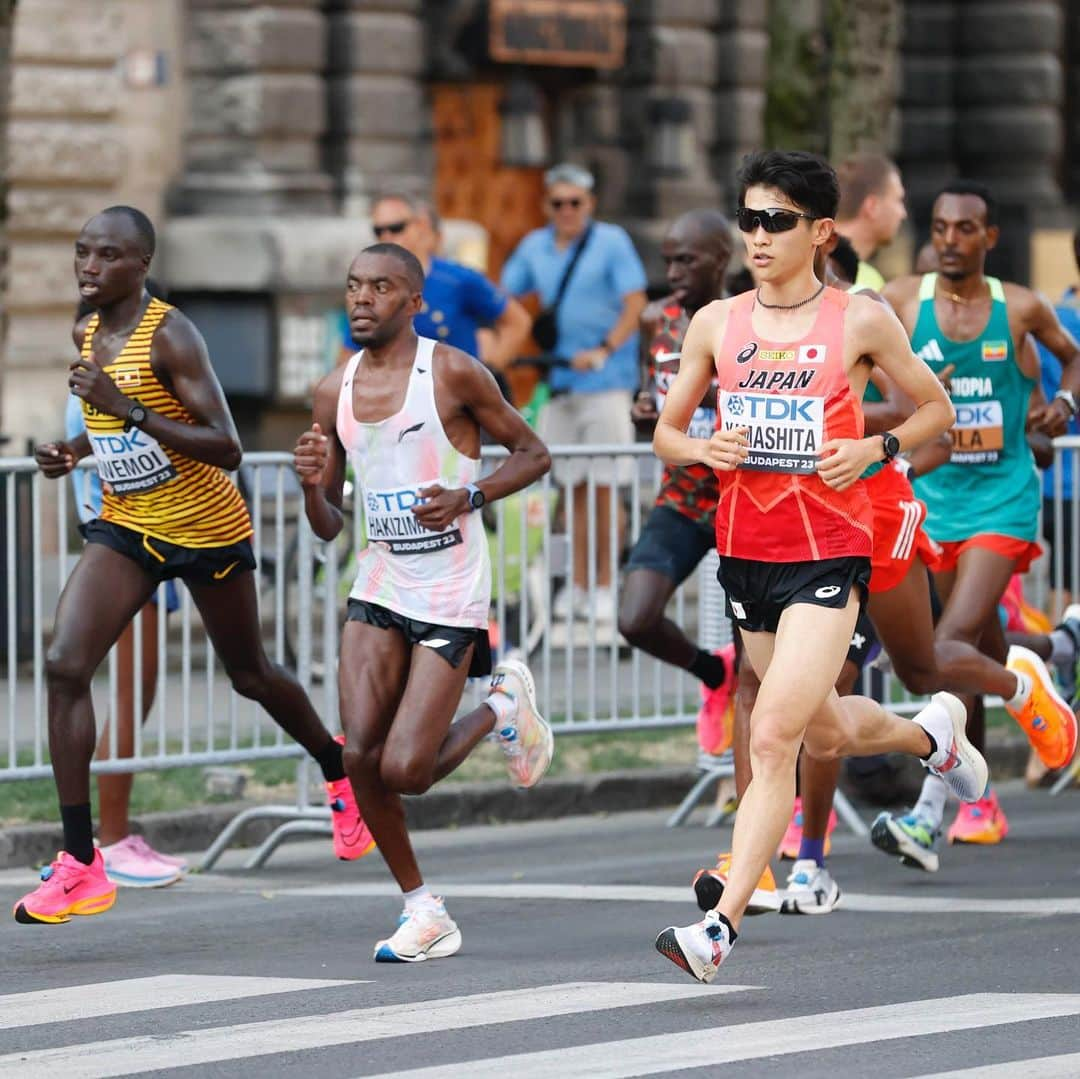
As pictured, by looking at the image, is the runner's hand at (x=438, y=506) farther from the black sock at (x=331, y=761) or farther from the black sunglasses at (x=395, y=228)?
the black sunglasses at (x=395, y=228)

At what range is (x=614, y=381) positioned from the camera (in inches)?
607

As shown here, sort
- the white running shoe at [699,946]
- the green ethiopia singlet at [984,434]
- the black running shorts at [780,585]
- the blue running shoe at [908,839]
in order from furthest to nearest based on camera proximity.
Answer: the green ethiopia singlet at [984,434], the blue running shoe at [908,839], the black running shorts at [780,585], the white running shoe at [699,946]

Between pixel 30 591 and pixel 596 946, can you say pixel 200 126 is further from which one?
pixel 596 946

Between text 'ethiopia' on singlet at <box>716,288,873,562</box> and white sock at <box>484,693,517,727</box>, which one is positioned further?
white sock at <box>484,693,517,727</box>

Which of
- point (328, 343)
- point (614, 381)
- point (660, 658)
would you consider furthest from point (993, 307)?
point (328, 343)

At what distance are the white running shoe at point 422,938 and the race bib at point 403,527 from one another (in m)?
0.95

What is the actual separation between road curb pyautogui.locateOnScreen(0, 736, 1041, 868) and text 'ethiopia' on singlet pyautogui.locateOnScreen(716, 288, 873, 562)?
11.2ft

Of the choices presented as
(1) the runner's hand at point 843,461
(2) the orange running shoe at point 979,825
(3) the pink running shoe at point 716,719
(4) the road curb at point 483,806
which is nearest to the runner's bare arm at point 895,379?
Result: (1) the runner's hand at point 843,461

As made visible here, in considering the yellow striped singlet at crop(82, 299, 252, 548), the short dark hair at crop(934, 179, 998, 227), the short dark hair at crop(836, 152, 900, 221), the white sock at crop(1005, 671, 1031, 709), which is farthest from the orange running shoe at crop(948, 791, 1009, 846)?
the yellow striped singlet at crop(82, 299, 252, 548)

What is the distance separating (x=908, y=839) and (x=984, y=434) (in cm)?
146

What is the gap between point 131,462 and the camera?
339 inches

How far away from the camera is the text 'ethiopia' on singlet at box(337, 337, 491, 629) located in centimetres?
798

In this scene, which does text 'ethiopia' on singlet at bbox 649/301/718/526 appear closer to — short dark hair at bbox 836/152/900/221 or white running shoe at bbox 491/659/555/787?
short dark hair at bbox 836/152/900/221

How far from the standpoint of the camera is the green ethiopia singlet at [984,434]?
9.70 m
